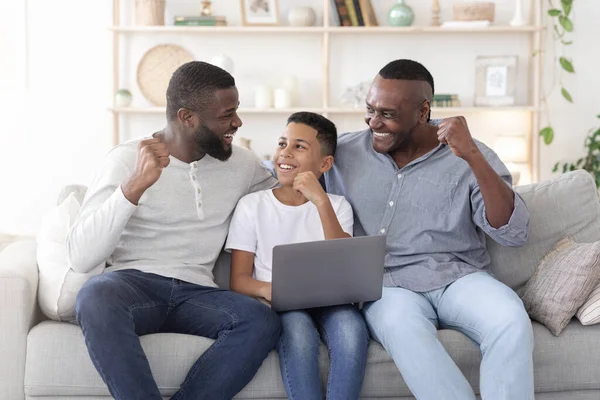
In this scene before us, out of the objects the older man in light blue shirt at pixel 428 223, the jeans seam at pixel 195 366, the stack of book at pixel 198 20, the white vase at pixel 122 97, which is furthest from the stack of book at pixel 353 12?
the jeans seam at pixel 195 366

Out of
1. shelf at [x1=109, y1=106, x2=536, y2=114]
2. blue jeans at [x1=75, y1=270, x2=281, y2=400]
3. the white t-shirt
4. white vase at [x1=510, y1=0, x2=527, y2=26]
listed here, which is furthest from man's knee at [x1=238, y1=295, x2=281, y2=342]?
white vase at [x1=510, y1=0, x2=527, y2=26]

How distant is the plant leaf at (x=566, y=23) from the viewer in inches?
198

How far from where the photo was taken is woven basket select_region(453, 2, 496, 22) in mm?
5055

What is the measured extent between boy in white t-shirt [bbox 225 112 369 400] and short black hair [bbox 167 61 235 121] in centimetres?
25

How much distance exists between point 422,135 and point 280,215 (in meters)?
0.50

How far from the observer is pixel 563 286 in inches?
93.3

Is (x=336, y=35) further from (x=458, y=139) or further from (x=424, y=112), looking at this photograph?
(x=458, y=139)

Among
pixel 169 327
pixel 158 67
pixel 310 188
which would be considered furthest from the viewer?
pixel 158 67

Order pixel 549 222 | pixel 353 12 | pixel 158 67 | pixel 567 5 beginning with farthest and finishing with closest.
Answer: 1. pixel 158 67
2. pixel 353 12
3. pixel 567 5
4. pixel 549 222

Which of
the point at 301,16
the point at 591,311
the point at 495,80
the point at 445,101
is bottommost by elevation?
the point at 591,311

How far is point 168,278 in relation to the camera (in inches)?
92.0

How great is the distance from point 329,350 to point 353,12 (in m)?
3.27

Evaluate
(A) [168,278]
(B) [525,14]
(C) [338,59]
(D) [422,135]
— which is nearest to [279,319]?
(A) [168,278]

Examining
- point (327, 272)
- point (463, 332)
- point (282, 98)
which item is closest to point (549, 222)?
point (463, 332)
